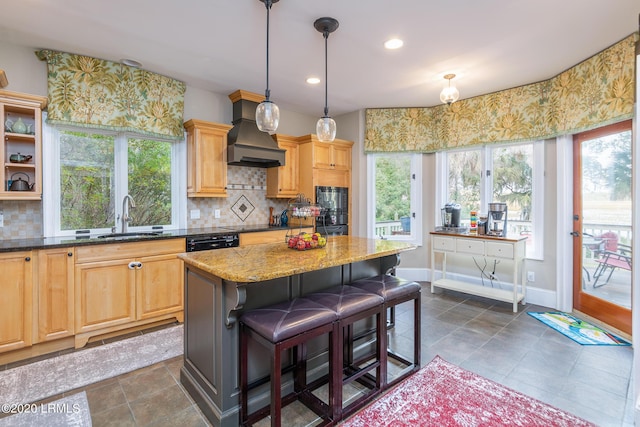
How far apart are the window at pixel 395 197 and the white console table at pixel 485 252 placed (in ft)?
2.19

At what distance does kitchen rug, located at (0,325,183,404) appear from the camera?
7.08 ft

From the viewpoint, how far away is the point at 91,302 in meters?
2.81

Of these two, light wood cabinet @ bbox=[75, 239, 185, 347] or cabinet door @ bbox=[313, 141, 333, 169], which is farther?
cabinet door @ bbox=[313, 141, 333, 169]

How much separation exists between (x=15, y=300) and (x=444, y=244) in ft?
14.7

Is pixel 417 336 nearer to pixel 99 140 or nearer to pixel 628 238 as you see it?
pixel 628 238

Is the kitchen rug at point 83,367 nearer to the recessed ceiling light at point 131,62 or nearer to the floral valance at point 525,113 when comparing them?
the recessed ceiling light at point 131,62

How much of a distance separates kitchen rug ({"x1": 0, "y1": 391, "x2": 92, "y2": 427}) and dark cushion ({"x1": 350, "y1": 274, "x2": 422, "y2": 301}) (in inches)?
74.9

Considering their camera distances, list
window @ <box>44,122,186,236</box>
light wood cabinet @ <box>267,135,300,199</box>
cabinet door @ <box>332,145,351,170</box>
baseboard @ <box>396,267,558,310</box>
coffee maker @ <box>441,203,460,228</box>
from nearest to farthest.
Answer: window @ <box>44,122,186,236</box>, baseboard @ <box>396,267,558,310</box>, coffee maker @ <box>441,203,460,228</box>, light wood cabinet @ <box>267,135,300,199</box>, cabinet door @ <box>332,145,351,170</box>

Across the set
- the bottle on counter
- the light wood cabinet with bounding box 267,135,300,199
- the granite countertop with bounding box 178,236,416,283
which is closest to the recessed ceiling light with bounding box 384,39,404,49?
the granite countertop with bounding box 178,236,416,283

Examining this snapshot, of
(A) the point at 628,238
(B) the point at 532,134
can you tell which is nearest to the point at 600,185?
(A) the point at 628,238

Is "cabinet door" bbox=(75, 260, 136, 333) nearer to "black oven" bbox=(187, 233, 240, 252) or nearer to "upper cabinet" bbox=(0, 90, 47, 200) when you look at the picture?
"black oven" bbox=(187, 233, 240, 252)

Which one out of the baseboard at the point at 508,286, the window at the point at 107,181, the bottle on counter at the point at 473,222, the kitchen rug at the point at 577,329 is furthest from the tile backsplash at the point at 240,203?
the kitchen rug at the point at 577,329

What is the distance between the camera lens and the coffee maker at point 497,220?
390 cm

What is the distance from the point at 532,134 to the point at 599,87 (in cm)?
83
